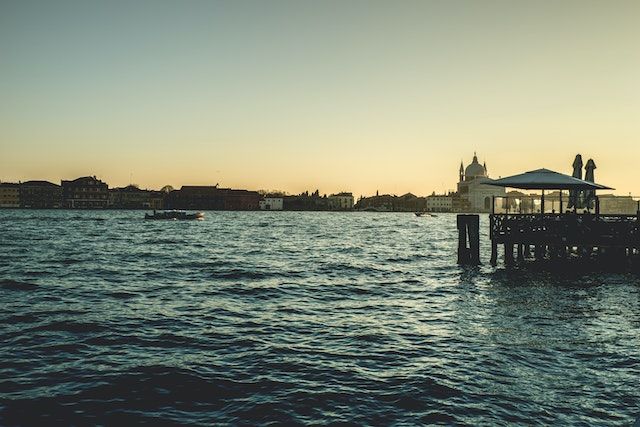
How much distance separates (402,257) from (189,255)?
15045 millimetres

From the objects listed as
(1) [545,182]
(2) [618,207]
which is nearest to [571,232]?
(1) [545,182]

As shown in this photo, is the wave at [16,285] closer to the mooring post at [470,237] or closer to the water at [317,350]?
the water at [317,350]

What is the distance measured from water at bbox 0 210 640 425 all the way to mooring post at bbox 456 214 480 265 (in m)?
5.58

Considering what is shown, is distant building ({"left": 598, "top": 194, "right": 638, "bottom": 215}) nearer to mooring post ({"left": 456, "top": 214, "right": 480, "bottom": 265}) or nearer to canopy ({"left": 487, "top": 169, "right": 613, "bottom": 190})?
mooring post ({"left": 456, "top": 214, "right": 480, "bottom": 265})

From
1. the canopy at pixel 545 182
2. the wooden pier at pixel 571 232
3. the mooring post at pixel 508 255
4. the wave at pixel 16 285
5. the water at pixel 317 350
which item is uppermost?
the canopy at pixel 545 182

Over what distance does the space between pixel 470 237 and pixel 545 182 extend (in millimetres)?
5440

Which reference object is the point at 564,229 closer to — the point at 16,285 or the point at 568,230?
the point at 568,230

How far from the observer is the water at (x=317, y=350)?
858cm

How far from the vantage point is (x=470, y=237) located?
29734 millimetres

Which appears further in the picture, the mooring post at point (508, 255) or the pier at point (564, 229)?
the mooring post at point (508, 255)

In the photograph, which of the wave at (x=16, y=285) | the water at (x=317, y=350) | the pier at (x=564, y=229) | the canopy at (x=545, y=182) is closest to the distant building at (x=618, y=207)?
the pier at (x=564, y=229)

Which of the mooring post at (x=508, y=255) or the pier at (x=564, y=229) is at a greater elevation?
the pier at (x=564, y=229)

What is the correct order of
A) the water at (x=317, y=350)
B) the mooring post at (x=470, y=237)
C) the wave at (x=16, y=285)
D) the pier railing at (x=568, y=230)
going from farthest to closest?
the mooring post at (x=470, y=237), the pier railing at (x=568, y=230), the wave at (x=16, y=285), the water at (x=317, y=350)

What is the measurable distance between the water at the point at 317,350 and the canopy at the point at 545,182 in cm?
483
